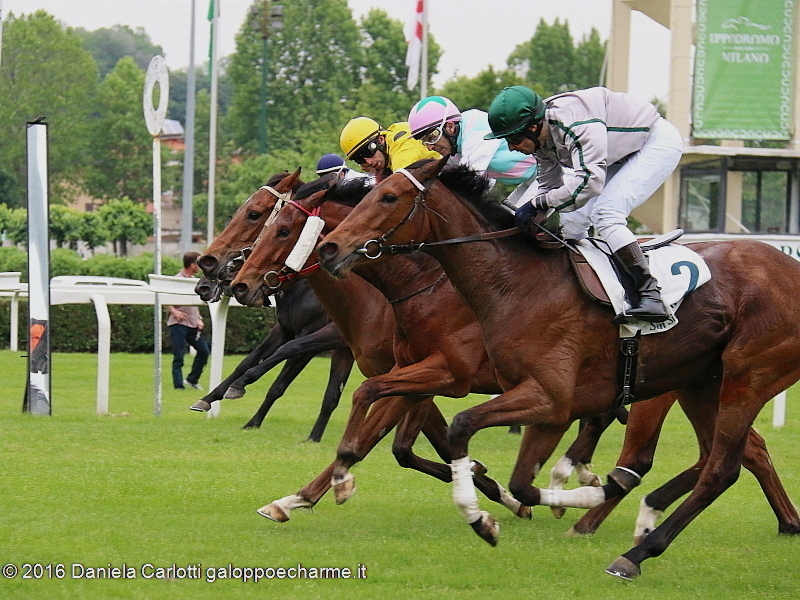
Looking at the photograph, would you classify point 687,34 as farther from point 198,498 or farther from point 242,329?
point 198,498

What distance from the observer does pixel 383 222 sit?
545 centimetres

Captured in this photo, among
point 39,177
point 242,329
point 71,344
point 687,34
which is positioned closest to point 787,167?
point 687,34

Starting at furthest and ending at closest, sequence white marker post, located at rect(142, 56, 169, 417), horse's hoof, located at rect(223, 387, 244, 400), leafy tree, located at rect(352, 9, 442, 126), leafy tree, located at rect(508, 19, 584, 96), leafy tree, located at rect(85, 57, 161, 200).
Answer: leafy tree, located at rect(508, 19, 584, 96) → leafy tree, located at rect(85, 57, 161, 200) → leafy tree, located at rect(352, 9, 442, 126) → white marker post, located at rect(142, 56, 169, 417) → horse's hoof, located at rect(223, 387, 244, 400)

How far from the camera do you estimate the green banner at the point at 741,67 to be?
26.4 m

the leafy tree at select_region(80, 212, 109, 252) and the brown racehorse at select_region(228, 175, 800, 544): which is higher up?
the brown racehorse at select_region(228, 175, 800, 544)

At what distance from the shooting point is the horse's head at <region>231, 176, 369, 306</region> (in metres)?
6.59

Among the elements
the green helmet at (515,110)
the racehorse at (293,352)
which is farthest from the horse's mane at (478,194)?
the racehorse at (293,352)

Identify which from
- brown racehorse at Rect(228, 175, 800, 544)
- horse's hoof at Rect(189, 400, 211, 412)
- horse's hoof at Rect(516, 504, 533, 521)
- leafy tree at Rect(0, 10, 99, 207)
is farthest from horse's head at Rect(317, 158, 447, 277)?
leafy tree at Rect(0, 10, 99, 207)

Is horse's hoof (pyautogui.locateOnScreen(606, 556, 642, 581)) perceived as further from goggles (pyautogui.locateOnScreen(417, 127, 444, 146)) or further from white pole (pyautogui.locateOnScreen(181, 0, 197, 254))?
white pole (pyautogui.locateOnScreen(181, 0, 197, 254))

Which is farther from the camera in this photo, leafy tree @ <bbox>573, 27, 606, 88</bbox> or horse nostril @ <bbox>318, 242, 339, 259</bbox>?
leafy tree @ <bbox>573, 27, 606, 88</bbox>

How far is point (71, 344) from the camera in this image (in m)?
19.9

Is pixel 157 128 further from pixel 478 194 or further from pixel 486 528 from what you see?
pixel 486 528

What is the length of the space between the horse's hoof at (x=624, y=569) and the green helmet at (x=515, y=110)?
1.98 metres

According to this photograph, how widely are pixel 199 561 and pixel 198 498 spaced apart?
1707mm
